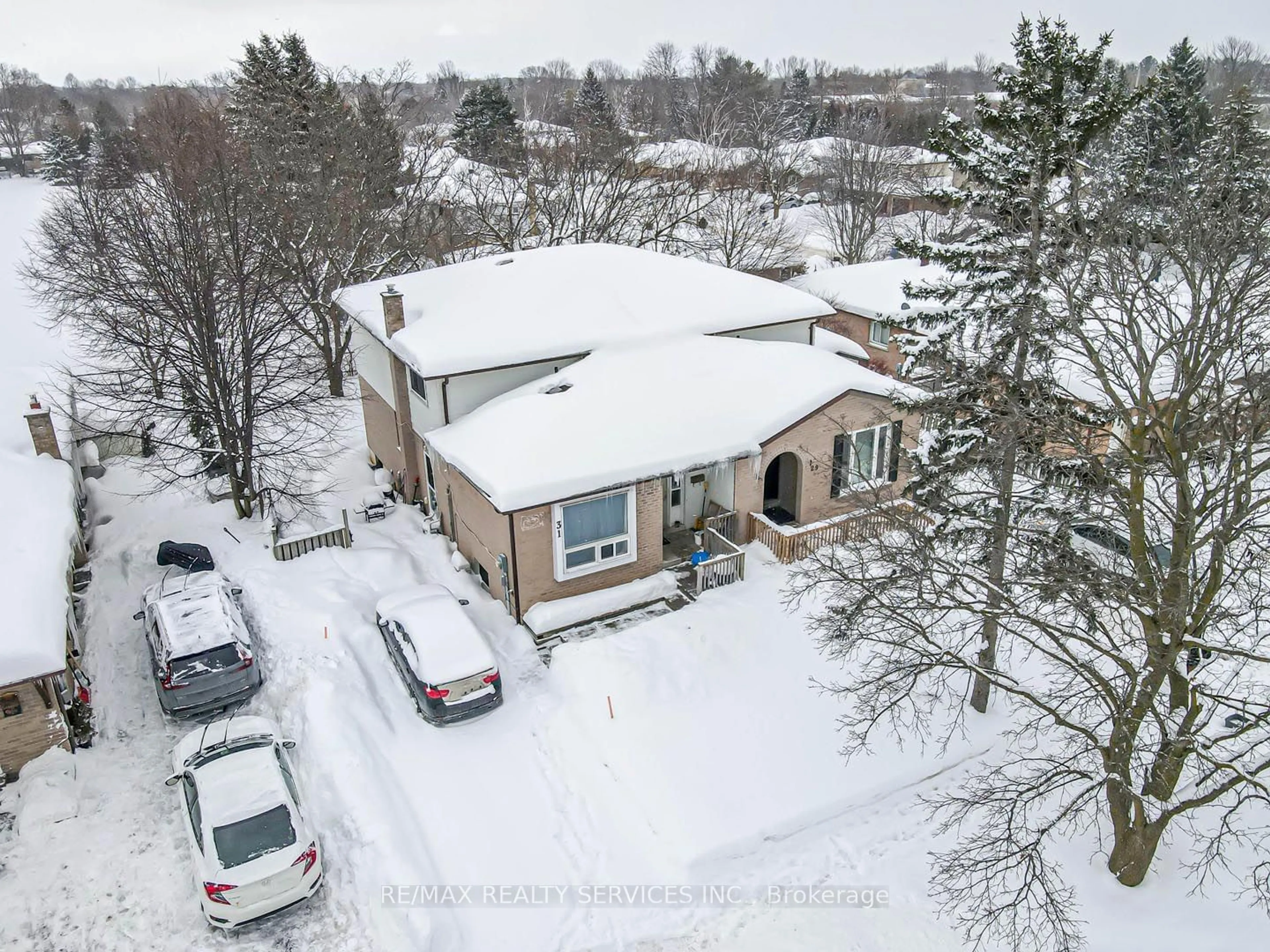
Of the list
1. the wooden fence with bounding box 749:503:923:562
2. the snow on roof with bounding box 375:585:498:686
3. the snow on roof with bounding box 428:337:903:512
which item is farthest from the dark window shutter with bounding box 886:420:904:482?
the snow on roof with bounding box 375:585:498:686

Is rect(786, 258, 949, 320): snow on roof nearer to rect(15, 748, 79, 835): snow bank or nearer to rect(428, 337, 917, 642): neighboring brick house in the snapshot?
rect(428, 337, 917, 642): neighboring brick house

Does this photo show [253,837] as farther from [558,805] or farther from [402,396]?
Result: [402,396]

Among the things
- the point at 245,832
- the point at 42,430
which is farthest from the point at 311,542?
the point at 245,832

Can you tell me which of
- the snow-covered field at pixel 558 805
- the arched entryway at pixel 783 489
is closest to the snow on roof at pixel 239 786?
the snow-covered field at pixel 558 805

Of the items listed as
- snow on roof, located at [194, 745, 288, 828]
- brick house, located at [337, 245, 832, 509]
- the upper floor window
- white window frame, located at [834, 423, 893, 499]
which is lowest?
snow on roof, located at [194, 745, 288, 828]

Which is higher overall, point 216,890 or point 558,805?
point 216,890

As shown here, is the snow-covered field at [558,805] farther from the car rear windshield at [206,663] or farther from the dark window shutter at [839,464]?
the dark window shutter at [839,464]
